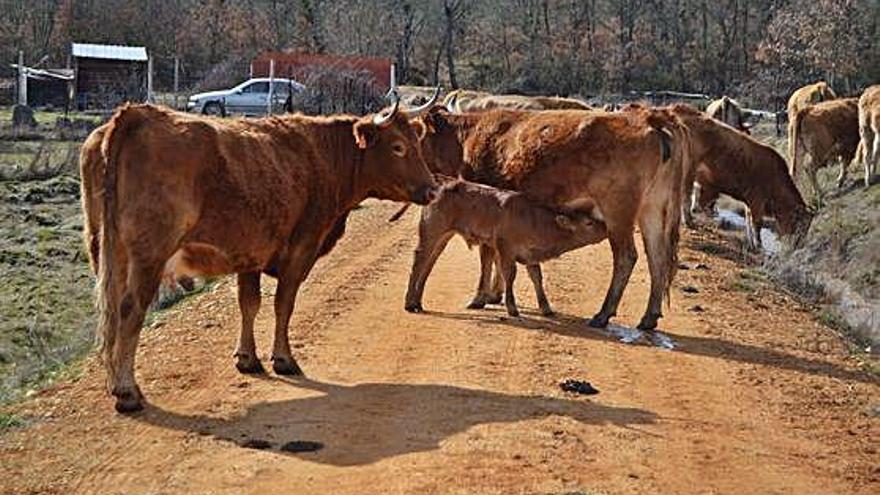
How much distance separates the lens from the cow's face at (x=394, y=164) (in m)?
10.5

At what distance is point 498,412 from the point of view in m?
8.68

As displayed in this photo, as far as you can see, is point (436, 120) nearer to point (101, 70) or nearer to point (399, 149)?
point (399, 149)

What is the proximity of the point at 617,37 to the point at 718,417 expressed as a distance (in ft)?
208

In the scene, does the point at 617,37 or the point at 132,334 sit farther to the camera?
the point at 617,37

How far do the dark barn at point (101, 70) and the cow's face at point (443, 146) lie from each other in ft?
112

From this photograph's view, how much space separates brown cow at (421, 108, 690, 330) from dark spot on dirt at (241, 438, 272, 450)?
500cm

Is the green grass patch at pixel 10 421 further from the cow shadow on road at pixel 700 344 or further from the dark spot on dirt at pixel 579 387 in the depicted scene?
the cow shadow on road at pixel 700 344

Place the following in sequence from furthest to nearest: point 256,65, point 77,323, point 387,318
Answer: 1. point 256,65
2. point 77,323
3. point 387,318

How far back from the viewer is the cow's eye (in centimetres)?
1058

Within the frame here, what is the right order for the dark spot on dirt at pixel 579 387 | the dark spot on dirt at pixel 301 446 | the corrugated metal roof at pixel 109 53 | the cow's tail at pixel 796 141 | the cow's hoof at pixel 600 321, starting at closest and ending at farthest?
the dark spot on dirt at pixel 301 446
the dark spot on dirt at pixel 579 387
the cow's hoof at pixel 600 321
the cow's tail at pixel 796 141
the corrugated metal roof at pixel 109 53

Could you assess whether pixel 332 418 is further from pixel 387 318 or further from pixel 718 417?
pixel 387 318

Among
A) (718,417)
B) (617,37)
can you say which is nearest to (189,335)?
(718,417)

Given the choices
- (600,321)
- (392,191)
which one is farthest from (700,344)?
(392,191)

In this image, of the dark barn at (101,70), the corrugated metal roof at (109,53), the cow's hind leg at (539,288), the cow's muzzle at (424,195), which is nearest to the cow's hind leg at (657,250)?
the cow's hind leg at (539,288)
